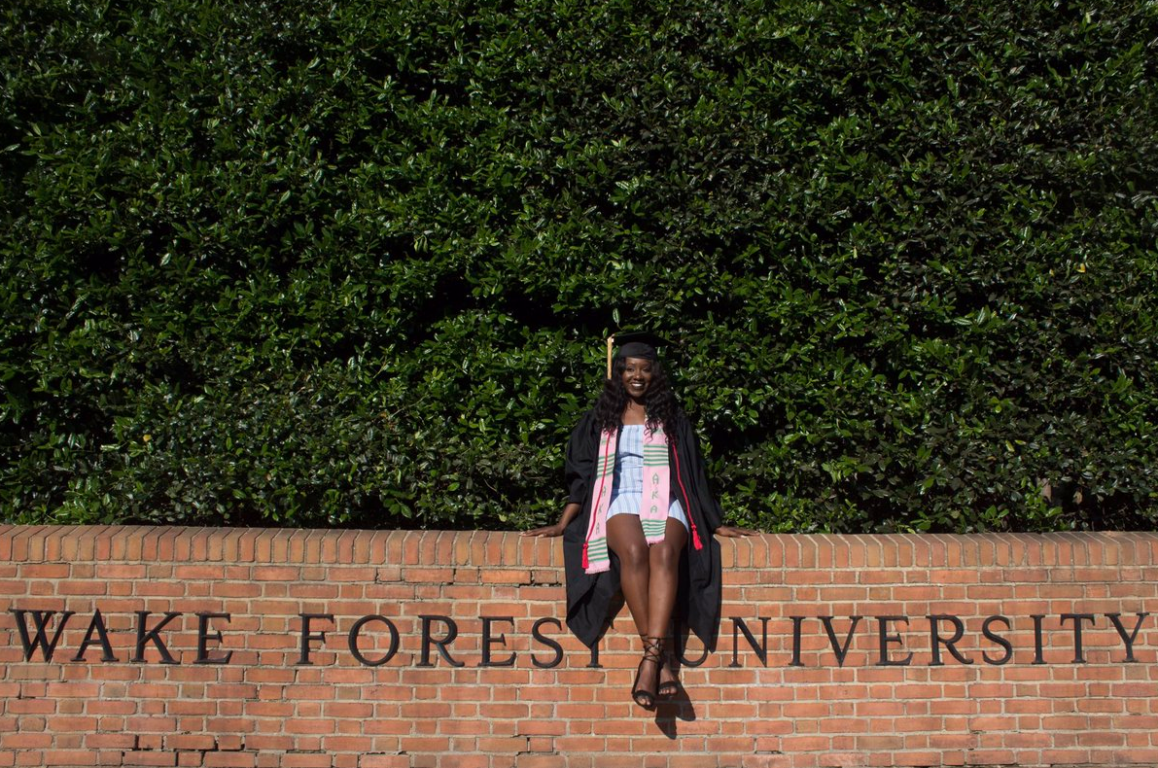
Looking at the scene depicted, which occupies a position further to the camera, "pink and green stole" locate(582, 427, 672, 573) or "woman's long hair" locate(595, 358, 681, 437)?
"woman's long hair" locate(595, 358, 681, 437)

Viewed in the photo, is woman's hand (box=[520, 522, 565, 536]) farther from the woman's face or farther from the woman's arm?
the woman's face

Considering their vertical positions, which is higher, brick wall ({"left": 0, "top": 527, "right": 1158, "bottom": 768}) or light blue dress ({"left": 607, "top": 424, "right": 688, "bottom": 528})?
light blue dress ({"left": 607, "top": 424, "right": 688, "bottom": 528})

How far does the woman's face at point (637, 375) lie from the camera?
5.58 m

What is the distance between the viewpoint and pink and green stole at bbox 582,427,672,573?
5426 mm

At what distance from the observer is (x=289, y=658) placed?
18.1ft

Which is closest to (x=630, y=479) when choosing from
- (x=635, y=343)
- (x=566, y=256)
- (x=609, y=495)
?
(x=609, y=495)

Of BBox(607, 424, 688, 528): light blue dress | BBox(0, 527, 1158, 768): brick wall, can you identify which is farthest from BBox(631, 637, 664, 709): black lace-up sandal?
BBox(607, 424, 688, 528): light blue dress

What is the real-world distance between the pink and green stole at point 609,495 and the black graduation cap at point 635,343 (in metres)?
0.37

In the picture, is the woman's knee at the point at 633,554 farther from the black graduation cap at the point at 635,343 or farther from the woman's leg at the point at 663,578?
the black graduation cap at the point at 635,343

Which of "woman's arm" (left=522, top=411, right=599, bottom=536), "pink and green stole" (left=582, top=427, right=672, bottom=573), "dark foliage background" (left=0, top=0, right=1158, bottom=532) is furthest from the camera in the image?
"dark foliage background" (left=0, top=0, right=1158, bottom=532)

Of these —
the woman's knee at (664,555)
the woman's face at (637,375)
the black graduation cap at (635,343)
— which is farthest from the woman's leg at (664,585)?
the black graduation cap at (635,343)

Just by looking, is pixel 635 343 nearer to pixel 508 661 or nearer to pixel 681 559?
pixel 681 559

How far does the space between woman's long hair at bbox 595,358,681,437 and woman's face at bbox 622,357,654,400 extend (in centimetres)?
2

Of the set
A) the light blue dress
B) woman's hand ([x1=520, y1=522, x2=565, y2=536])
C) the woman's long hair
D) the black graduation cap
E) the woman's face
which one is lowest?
woman's hand ([x1=520, y1=522, x2=565, y2=536])
